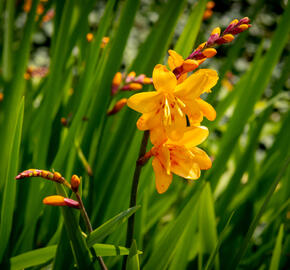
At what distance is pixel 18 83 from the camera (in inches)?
37.4

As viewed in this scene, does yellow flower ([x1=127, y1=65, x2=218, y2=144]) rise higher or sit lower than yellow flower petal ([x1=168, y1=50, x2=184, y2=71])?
lower

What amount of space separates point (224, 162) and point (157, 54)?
1.24 feet

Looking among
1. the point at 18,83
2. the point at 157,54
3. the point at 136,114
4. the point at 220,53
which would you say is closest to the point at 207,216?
the point at 136,114

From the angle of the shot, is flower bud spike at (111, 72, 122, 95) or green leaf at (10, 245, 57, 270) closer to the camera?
green leaf at (10, 245, 57, 270)

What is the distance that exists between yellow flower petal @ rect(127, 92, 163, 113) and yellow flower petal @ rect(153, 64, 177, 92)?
0.02 meters

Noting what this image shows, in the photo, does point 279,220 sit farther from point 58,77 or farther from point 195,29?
point 58,77

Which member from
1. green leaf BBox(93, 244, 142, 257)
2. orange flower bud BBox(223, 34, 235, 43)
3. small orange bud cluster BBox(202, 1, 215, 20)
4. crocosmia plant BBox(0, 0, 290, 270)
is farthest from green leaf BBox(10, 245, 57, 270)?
small orange bud cluster BBox(202, 1, 215, 20)

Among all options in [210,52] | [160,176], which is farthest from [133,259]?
[210,52]

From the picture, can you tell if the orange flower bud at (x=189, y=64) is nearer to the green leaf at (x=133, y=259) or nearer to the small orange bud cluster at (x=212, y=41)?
the small orange bud cluster at (x=212, y=41)

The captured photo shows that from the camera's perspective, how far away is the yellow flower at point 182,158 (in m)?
0.58

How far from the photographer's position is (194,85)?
0.57 metres

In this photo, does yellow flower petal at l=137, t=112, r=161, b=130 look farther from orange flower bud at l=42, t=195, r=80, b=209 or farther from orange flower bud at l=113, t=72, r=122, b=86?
orange flower bud at l=113, t=72, r=122, b=86

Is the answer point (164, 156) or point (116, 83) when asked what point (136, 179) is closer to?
point (164, 156)

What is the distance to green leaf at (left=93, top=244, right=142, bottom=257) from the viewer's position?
63cm
